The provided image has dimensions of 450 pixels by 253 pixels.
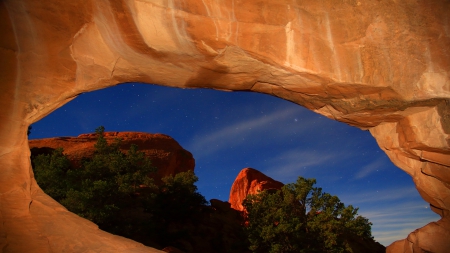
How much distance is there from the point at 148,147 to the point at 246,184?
18.2 metres

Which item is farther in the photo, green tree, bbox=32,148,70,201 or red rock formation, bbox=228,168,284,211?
red rock formation, bbox=228,168,284,211

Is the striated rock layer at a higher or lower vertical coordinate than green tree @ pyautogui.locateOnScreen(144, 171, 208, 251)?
higher

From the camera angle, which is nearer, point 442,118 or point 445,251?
point 442,118

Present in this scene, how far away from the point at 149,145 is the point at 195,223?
799 inches

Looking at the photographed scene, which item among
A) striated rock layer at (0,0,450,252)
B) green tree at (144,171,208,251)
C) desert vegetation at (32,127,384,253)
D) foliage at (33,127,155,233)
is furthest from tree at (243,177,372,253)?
striated rock layer at (0,0,450,252)

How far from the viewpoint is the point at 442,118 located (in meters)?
5.58

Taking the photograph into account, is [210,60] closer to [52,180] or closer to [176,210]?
[52,180]

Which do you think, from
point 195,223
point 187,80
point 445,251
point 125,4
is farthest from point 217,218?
point 125,4

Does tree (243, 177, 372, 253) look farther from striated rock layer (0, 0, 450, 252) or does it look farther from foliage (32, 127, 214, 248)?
striated rock layer (0, 0, 450, 252)

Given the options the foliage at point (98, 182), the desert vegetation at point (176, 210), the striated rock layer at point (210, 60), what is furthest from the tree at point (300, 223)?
the striated rock layer at point (210, 60)

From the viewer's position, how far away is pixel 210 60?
5633 mm

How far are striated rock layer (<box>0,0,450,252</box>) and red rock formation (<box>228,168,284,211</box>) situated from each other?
4149 centimetres

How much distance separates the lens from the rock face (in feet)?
126

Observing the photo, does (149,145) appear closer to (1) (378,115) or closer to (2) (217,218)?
(2) (217,218)
